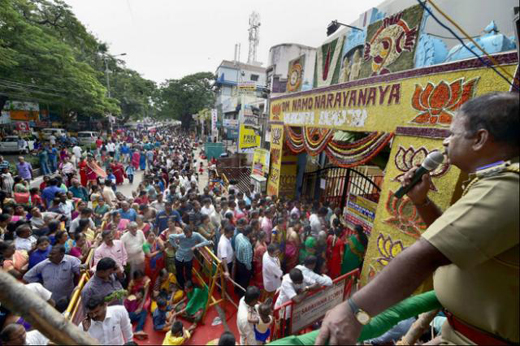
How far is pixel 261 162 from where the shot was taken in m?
10.8

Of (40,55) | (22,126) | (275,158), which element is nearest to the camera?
(275,158)

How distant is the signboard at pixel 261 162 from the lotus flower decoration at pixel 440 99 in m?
6.31

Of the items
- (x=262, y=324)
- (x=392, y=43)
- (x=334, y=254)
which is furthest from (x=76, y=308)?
(x=392, y=43)

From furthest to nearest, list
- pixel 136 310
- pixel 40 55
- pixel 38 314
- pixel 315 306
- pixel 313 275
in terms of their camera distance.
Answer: pixel 40 55
pixel 136 310
pixel 313 275
pixel 315 306
pixel 38 314

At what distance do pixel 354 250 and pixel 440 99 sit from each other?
3300 mm

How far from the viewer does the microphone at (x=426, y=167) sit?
147 centimetres

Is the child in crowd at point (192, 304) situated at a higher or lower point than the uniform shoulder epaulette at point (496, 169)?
lower

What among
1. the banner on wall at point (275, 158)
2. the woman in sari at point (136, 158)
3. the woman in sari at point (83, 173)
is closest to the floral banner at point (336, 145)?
the banner on wall at point (275, 158)

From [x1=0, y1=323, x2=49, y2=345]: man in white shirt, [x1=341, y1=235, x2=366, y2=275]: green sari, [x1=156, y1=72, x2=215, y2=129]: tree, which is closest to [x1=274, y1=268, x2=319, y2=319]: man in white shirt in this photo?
[x1=341, y1=235, x2=366, y2=275]: green sari

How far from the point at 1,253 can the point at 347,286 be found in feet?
17.6

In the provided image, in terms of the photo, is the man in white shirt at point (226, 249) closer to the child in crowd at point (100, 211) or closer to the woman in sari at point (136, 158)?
the child in crowd at point (100, 211)

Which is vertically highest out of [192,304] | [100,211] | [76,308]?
[100,211]

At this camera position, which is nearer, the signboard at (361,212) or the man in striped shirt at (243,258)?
the man in striped shirt at (243,258)

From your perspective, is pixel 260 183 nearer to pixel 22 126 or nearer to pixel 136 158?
pixel 136 158
